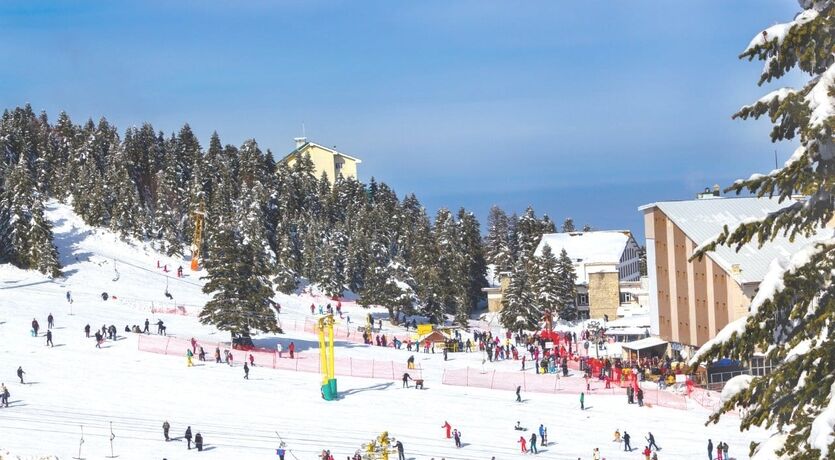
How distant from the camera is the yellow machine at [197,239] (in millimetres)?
90188

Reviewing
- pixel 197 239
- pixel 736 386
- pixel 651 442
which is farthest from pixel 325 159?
pixel 736 386

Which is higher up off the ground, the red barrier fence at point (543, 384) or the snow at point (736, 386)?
the snow at point (736, 386)

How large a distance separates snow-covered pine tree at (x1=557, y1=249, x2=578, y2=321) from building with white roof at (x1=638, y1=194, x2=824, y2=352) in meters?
18.7

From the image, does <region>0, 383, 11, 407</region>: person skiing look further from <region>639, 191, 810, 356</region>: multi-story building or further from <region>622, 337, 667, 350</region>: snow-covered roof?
<region>622, 337, 667, 350</region>: snow-covered roof

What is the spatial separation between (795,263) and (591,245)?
97741 mm

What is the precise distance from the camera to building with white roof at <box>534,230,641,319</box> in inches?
3772

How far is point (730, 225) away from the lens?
64.5 meters

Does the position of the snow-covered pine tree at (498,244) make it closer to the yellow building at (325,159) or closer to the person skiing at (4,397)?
the yellow building at (325,159)

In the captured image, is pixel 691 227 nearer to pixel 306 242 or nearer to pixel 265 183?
pixel 306 242

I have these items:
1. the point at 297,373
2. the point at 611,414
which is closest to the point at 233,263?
the point at 297,373

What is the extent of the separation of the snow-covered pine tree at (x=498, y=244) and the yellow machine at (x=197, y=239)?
1089 inches

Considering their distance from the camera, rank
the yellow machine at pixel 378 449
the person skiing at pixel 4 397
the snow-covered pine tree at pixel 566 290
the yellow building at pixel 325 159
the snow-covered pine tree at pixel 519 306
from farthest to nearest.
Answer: the yellow building at pixel 325 159 → the snow-covered pine tree at pixel 566 290 → the snow-covered pine tree at pixel 519 306 → the person skiing at pixel 4 397 → the yellow machine at pixel 378 449

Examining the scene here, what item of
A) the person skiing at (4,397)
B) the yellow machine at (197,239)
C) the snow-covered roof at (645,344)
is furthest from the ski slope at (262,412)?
the yellow machine at (197,239)

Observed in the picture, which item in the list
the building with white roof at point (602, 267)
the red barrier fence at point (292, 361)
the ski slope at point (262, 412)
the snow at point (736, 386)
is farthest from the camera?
the building with white roof at point (602, 267)
